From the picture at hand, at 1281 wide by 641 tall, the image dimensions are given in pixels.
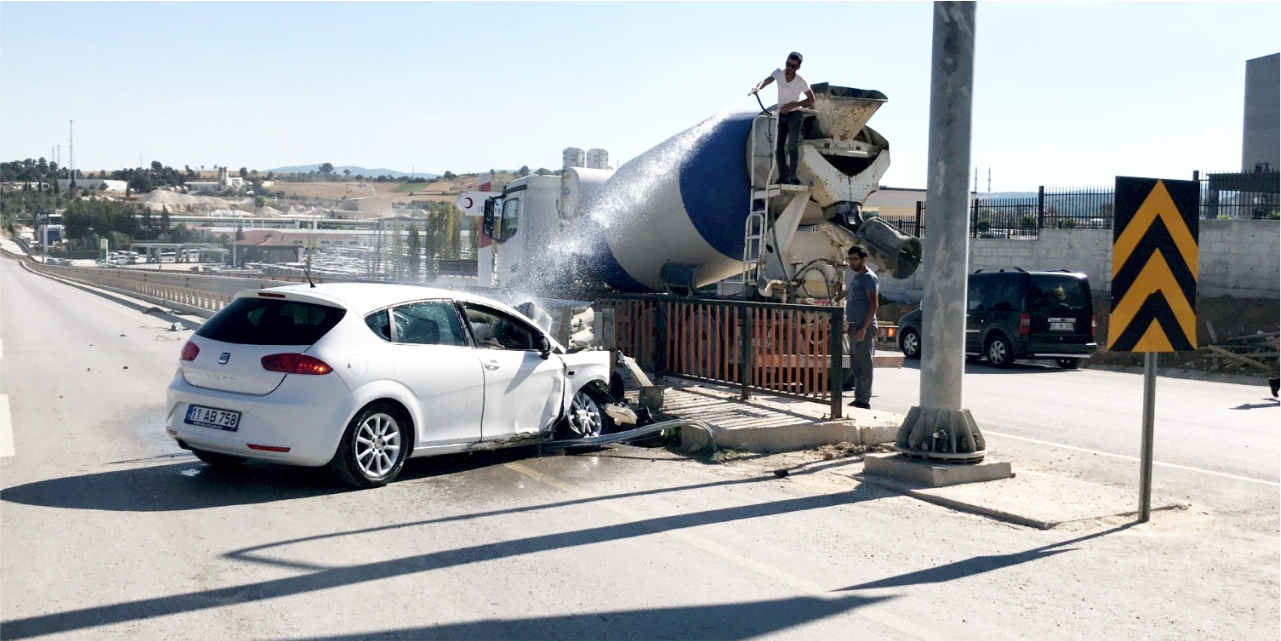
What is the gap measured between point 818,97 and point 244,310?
21.5 ft

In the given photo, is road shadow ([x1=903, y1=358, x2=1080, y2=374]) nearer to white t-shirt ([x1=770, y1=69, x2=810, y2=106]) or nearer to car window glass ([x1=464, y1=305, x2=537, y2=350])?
white t-shirt ([x1=770, y1=69, x2=810, y2=106])

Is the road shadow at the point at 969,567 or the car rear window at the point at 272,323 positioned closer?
the road shadow at the point at 969,567

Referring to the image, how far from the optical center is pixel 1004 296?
790 inches

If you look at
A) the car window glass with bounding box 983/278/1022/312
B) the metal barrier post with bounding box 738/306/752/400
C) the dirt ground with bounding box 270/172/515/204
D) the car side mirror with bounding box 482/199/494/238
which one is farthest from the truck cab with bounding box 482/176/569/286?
the dirt ground with bounding box 270/172/515/204

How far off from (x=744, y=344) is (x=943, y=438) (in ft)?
10.4

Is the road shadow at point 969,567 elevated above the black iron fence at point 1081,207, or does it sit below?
below

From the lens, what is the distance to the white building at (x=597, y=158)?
56.7ft

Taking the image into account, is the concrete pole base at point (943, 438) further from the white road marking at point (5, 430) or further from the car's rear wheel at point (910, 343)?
the car's rear wheel at point (910, 343)

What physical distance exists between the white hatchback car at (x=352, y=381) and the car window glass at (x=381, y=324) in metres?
0.01

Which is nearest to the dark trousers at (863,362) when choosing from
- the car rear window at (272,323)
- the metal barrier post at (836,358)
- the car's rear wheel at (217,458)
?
the metal barrier post at (836,358)

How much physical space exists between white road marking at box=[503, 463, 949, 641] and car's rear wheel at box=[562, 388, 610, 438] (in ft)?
2.83

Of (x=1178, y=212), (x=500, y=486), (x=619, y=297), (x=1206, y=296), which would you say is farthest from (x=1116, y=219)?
(x=1206, y=296)

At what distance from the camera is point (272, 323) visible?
8062 millimetres

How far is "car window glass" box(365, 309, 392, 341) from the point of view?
8102mm
